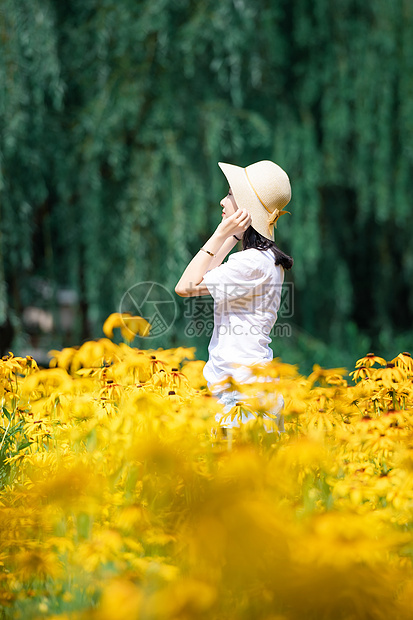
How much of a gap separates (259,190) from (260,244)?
17 centimetres

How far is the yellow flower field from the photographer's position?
992 mm

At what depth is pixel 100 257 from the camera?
14.2ft

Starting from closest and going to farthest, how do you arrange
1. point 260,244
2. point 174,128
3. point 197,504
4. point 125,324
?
point 197,504, point 260,244, point 125,324, point 174,128

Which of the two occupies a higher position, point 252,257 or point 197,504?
point 252,257

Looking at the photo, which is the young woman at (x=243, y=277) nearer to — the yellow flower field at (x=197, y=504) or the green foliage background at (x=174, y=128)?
the yellow flower field at (x=197, y=504)

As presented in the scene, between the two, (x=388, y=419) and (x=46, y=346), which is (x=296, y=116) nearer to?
(x=46, y=346)

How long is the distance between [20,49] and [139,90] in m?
0.77

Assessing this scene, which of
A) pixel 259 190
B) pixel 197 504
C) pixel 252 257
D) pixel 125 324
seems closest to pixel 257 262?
pixel 252 257

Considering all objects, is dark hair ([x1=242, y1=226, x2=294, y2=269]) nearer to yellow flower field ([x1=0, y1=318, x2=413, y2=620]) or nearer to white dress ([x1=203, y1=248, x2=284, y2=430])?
white dress ([x1=203, y1=248, x2=284, y2=430])

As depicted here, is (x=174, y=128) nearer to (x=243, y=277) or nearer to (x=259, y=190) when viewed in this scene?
(x=259, y=190)

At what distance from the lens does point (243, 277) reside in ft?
6.19

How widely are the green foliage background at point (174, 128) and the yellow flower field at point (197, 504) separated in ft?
7.56

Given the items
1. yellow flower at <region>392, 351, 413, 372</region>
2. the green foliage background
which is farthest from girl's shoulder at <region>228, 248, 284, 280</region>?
the green foliage background

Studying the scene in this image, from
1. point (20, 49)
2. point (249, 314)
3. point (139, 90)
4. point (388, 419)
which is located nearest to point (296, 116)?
point (139, 90)
